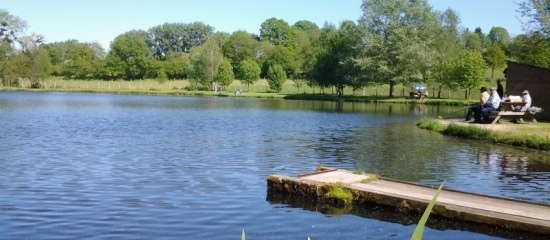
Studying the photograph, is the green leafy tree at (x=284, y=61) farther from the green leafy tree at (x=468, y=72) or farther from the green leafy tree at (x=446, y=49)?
the green leafy tree at (x=468, y=72)

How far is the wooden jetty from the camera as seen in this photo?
34.1 feet

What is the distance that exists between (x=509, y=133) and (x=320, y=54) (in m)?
58.3

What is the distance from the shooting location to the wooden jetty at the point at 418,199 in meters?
10.4

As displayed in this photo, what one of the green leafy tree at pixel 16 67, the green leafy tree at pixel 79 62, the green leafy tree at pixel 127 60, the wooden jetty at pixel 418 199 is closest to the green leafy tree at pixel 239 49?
the green leafy tree at pixel 127 60

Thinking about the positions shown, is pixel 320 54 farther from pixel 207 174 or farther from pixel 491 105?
pixel 207 174

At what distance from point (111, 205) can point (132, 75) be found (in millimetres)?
119534

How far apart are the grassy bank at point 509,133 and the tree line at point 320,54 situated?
1164cm

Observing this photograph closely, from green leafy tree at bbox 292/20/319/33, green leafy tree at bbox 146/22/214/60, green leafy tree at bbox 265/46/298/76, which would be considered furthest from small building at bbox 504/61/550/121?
green leafy tree at bbox 292/20/319/33

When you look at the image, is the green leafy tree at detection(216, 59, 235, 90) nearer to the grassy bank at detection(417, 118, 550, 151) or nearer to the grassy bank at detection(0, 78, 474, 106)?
the grassy bank at detection(0, 78, 474, 106)

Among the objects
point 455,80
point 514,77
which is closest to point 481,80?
point 455,80

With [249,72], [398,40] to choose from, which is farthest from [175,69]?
[398,40]

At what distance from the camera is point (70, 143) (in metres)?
24.1

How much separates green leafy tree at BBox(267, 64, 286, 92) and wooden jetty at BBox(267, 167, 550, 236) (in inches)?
3004

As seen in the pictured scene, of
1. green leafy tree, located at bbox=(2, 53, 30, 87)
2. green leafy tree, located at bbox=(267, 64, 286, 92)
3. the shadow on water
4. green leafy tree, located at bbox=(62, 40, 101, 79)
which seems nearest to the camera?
the shadow on water
